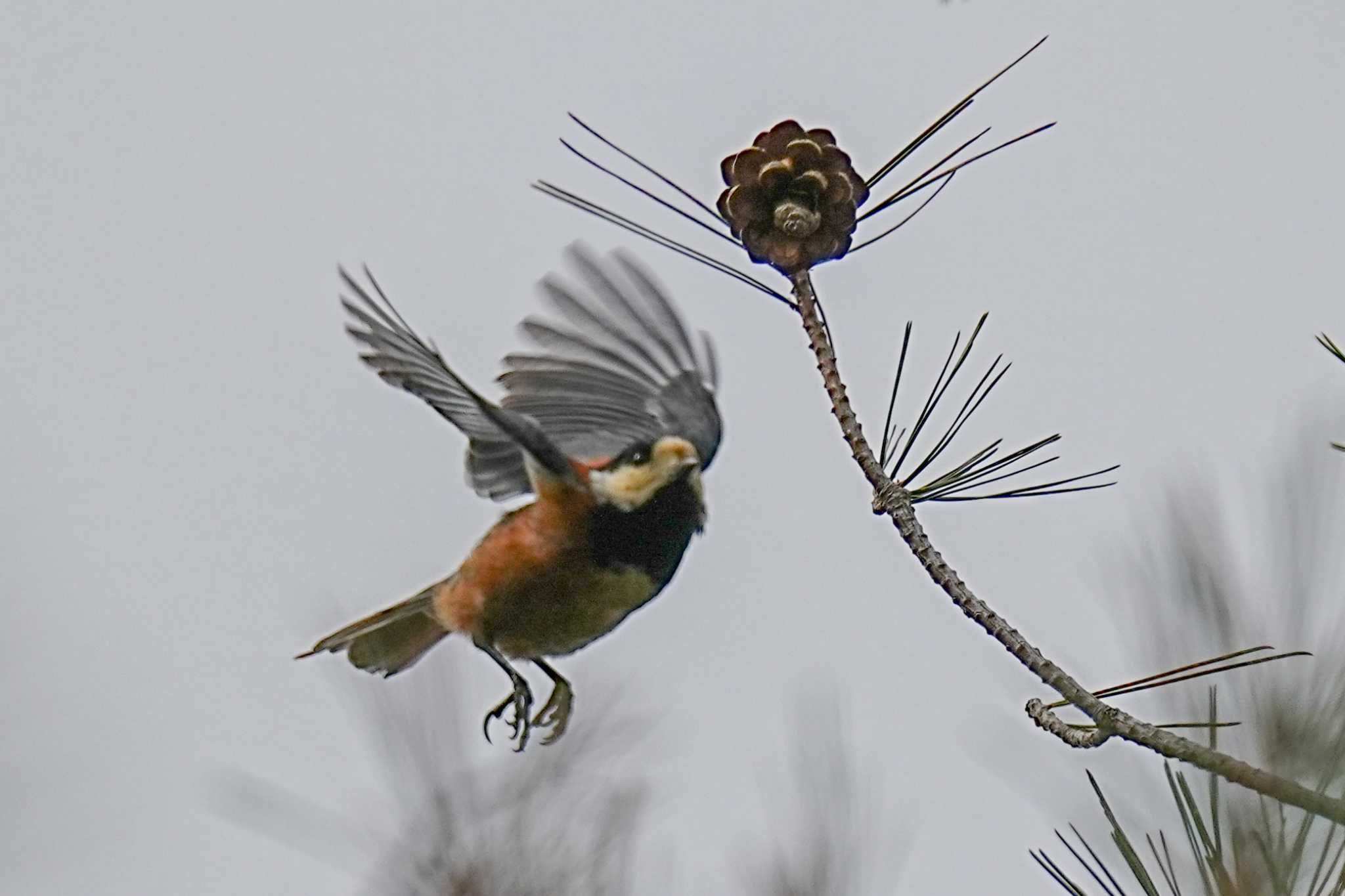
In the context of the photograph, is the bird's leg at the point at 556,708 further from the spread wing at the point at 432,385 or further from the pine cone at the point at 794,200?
the pine cone at the point at 794,200

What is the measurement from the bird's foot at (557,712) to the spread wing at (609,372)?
0.42 meters

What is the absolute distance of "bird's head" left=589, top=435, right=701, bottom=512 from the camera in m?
2.38

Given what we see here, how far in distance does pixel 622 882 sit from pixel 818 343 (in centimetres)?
123

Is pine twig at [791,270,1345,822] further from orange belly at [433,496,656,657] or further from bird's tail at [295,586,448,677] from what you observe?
bird's tail at [295,586,448,677]

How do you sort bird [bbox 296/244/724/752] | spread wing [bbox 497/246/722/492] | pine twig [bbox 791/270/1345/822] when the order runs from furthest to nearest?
spread wing [bbox 497/246/722/492] → bird [bbox 296/244/724/752] → pine twig [bbox 791/270/1345/822]

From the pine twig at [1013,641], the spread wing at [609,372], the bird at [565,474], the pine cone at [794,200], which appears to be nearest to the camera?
the pine twig at [1013,641]

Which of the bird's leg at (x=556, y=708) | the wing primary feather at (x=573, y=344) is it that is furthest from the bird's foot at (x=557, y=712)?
the wing primary feather at (x=573, y=344)

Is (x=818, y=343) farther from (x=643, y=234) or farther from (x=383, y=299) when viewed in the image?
(x=383, y=299)

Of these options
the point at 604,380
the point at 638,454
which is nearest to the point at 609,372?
the point at 604,380

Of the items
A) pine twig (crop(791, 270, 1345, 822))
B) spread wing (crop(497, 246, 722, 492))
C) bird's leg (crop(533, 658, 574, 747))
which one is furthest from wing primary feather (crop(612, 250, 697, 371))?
pine twig (crop(791, 270, 1345, 822))

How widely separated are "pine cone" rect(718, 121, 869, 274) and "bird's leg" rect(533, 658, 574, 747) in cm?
122

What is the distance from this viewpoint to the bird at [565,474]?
2381 millimetres

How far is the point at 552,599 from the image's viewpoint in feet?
8.03

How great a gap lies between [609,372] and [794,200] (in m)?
1.21
